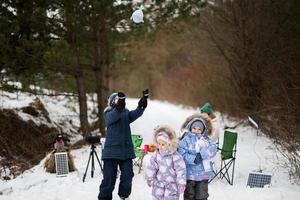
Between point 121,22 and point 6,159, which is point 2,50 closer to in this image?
point 6,159

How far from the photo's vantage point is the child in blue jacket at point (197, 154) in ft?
20.3

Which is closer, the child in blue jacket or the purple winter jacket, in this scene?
the purple winter jacket

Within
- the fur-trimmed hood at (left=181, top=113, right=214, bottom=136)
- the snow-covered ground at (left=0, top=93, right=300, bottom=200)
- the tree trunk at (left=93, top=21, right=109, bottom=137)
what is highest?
the tree trunk at (left=93, top=21, right=109, bottom=137)

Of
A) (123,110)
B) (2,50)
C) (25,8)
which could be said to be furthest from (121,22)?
(123,110)

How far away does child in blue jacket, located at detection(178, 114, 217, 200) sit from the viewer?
6.20 m

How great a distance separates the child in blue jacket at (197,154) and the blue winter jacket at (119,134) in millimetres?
1055

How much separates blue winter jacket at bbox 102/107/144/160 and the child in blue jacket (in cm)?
105

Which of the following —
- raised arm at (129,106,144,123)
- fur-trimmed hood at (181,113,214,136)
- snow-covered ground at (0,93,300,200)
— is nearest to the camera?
fur-trimmed hood at (181,113,214,136)

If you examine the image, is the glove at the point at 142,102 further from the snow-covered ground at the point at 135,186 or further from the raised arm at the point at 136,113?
the snow-covered ground at the point at 135,186

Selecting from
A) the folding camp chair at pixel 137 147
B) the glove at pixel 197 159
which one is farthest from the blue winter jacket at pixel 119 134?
the folding camp chair at pixel 137 147

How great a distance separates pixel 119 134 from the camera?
7.06 m

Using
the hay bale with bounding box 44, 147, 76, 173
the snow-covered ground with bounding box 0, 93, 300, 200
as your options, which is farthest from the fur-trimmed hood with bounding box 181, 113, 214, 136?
the hay bale with bounding box 44, 147, 76, 173

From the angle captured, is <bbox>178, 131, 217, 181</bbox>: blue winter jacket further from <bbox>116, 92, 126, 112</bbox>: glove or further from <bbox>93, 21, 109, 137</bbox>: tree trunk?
<bbox>93, 21, 109, 137</bbox>: tree trunk

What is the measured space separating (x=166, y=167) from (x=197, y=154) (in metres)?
0.51
